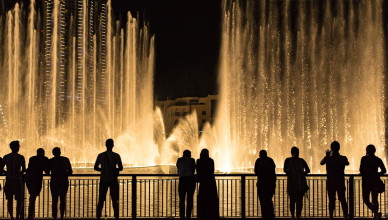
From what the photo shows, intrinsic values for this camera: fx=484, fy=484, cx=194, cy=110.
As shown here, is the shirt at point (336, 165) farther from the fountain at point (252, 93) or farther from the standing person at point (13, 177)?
the fountain at point (252, 93)

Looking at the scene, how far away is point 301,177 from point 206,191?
184 cm

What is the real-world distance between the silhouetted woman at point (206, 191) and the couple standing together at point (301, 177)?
2.85 feet

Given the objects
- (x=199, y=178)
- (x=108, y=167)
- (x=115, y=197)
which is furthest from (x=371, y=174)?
(x=108, y=167)

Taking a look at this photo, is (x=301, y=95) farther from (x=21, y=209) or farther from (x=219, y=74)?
(x=21, y=209)

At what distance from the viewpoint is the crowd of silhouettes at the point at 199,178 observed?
8.98 meters

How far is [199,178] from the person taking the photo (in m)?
9.01

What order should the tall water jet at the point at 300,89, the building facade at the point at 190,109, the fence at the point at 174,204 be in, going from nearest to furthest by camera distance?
the fence at the point at 174,204
the tall water jet at the point at 300,89
the building facade at the point at 190,109

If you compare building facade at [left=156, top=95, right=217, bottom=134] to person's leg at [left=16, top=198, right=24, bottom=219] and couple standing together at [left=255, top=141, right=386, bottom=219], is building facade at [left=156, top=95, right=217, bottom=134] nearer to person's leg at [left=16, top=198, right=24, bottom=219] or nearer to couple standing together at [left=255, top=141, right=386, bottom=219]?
person's leg at [left=16, top=198, right=24, bottom=219]

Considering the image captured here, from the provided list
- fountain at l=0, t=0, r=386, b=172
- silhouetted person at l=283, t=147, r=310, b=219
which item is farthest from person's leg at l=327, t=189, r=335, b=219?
fountain at l=0, t=0, r=386, b=172

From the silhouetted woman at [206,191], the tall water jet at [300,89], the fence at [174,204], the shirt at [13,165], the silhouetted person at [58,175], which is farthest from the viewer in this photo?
the tall water jet at [300,89]

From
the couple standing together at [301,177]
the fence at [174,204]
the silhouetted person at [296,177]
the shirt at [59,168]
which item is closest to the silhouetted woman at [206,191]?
the fence at [174,204]

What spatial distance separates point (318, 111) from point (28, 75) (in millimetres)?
24118

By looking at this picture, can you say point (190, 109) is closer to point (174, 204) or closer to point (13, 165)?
point (174, 204)

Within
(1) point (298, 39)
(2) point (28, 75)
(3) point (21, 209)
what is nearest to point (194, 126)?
(2) point (28, 75)
